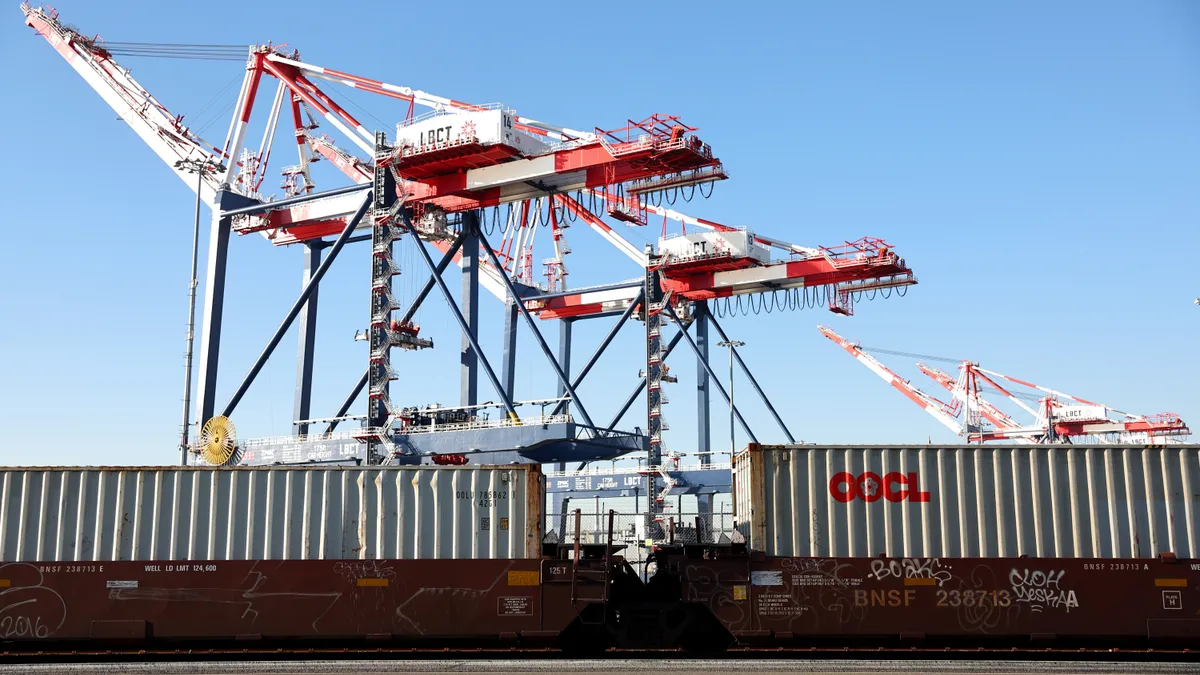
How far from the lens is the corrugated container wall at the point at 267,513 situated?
59.9ft

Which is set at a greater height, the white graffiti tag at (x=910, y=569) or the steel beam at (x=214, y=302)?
the steel beam at (x=214, y=302)

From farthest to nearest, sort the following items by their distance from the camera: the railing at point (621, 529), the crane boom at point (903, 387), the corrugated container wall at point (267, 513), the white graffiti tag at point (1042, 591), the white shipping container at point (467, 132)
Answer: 1. the crane boom at point (903, 387)
2. the white shipping container at point (467, 132)
3. the railing at point (621, 529)
4. the corrugated container wall at point (267, 513)
5. the white graffiti tag at point (1042, 591)

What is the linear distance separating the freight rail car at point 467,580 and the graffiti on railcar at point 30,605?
0.03 m

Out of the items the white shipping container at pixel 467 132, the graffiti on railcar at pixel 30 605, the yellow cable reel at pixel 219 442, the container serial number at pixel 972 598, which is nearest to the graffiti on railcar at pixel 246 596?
the graffiti on railcar at pixel 30 605

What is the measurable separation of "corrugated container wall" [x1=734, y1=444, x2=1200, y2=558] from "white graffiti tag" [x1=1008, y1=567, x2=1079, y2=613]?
379 millimetres

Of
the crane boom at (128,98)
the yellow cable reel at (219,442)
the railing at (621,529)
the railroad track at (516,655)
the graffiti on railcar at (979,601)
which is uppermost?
the crane boom at (128,98)

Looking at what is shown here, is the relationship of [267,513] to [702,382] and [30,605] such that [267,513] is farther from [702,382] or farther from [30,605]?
[702,382]

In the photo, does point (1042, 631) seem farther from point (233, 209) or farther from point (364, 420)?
point (233, 209)

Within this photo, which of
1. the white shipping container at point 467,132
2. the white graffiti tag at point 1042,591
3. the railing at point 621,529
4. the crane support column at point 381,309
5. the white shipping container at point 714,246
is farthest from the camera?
the white shipping container at point 714,246

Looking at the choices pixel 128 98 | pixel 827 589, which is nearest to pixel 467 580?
pixel 827 589

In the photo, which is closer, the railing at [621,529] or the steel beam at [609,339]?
the railing at [621,529]

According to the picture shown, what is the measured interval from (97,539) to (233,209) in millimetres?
36642

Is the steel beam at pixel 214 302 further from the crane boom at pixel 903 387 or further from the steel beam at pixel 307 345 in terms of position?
the crane boom at pixel 903 387

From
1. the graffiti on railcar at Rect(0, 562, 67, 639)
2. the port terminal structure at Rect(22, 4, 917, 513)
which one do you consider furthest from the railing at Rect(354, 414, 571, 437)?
the graffiti on railcar at Rect(0, 562, 67, 639)
